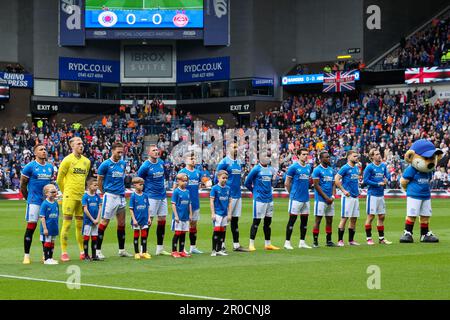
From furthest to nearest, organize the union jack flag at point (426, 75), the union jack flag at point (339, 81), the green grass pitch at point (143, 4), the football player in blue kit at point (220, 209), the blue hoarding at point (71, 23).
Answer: the blue hoarding at point (71, 23) → the green grass pitch at point (143, 4) → the union jack flag at point (339, 81) → the union jack flag at point (426, 75) → the football player in blue kit at point (220, 209)

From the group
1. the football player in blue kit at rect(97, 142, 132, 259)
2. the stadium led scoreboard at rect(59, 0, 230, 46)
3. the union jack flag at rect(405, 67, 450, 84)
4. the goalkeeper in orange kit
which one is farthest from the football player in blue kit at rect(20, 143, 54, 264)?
the stadium led scoreboard at rect(59, 0, 230, 46)

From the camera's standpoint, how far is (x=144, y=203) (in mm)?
18797

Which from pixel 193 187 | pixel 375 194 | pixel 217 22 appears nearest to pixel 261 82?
pixel 217 22

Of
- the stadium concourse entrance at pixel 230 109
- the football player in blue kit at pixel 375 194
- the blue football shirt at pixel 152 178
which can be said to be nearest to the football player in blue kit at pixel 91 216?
the blue football shirt at pixel 152 178

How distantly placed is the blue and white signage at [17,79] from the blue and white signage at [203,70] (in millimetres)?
12119

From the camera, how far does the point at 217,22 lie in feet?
222

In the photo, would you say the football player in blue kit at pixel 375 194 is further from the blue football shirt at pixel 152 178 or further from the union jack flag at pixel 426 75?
the union jack flag at pixel 426 75

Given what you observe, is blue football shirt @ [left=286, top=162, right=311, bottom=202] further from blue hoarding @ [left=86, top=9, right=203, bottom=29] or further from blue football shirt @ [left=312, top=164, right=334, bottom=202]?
blue hoarding @ [left=86, top=9, right=203, bottom=29]

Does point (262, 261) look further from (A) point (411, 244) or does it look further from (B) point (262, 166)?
(A) point (411, 244)

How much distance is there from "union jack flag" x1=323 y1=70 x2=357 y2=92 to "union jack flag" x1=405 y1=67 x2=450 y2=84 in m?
4.05

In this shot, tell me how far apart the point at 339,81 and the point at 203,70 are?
12965mm

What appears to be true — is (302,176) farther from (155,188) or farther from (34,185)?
(34,185)

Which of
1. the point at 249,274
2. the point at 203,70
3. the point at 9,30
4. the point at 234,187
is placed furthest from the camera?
the point at 203,70

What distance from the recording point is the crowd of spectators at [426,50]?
57188mm
